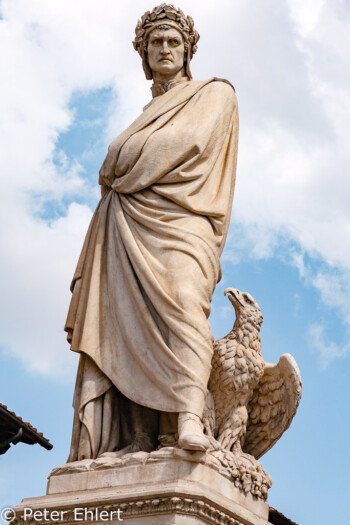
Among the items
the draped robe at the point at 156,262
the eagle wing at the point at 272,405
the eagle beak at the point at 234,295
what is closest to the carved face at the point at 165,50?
the draped robe at the point at 156,262

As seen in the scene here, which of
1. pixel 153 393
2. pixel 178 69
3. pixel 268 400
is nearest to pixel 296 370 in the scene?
pixel 268 400

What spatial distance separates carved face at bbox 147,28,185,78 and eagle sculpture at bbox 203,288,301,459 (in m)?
2.58

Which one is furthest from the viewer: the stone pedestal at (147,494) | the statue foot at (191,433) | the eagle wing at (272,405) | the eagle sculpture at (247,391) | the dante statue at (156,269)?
the eagle wing at (272,405)

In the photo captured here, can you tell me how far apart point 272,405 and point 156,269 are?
6.16ft

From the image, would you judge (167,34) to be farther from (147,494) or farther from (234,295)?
(147,494)

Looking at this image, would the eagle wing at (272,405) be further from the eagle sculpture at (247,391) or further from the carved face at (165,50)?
the carved face at (165,50)

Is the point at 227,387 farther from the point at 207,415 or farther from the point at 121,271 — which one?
the point at 121,271

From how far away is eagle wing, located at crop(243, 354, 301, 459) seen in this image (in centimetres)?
1255

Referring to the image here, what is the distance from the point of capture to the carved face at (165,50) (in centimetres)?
1344

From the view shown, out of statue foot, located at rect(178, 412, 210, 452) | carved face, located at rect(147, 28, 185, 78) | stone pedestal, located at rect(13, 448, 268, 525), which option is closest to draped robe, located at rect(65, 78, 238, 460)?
statue foot, located at rect(178, 412, 210, 452)

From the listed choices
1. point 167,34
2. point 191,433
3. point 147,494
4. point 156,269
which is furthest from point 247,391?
point 167,34

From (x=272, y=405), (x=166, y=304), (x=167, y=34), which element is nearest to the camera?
(x=166, y=304)

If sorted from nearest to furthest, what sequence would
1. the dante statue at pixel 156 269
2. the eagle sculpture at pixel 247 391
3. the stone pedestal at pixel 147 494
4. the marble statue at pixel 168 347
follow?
the stone pedestal at pixel 147 494, the marble statue at pixel 168 347, the dante statue at pixel 156 269, the eagle sculpture at pixel 247 391

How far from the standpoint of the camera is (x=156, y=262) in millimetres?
12305
